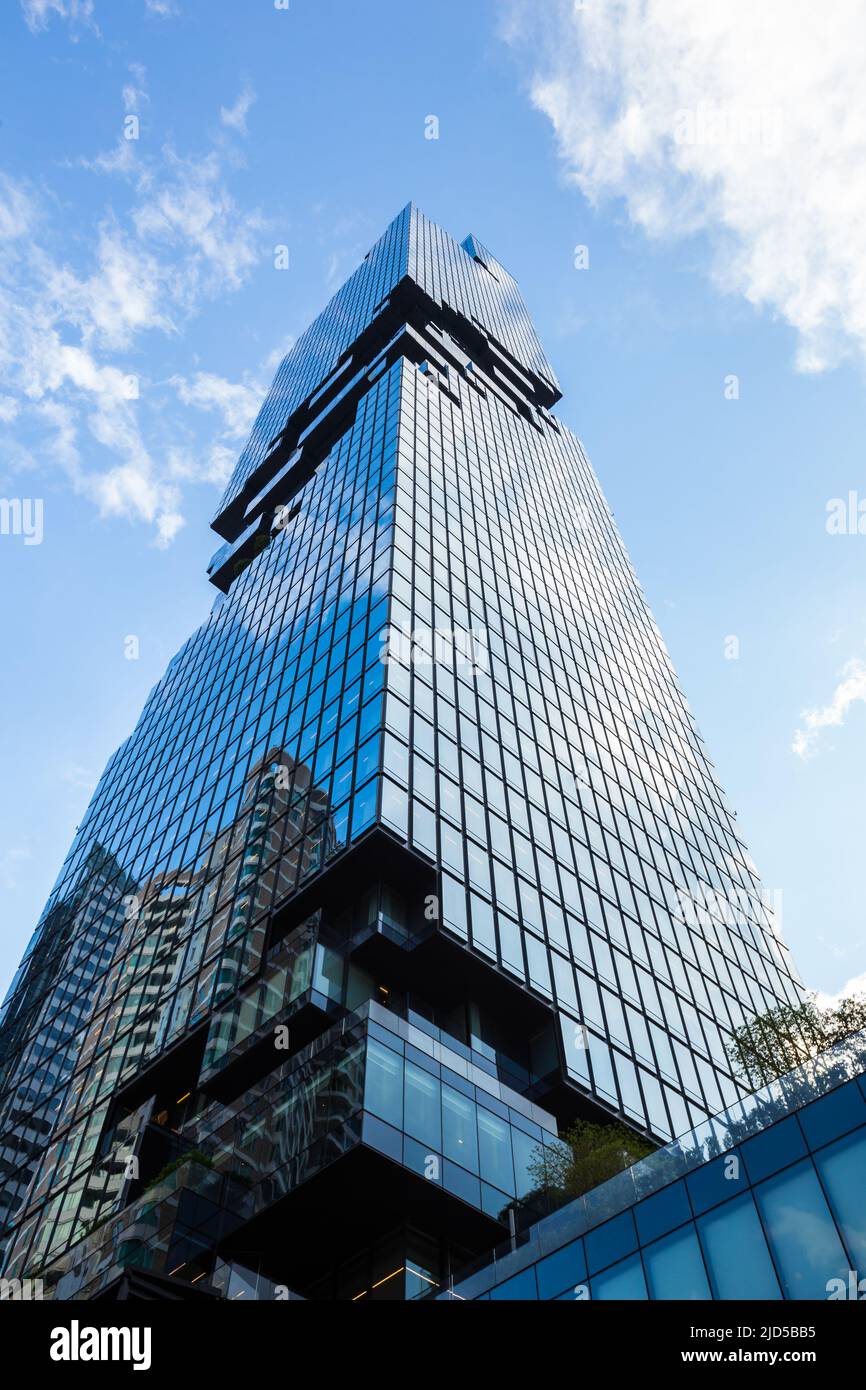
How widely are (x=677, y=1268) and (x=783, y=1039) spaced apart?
1135 inches

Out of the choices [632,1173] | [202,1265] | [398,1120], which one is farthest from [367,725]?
[632,1173]

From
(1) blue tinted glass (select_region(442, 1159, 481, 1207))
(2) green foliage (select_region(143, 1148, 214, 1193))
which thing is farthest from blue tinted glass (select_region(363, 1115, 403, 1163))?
(2) green foliage (select_region(143, 1148, 214, 1193))

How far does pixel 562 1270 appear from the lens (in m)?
23.3

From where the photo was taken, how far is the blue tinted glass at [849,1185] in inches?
728

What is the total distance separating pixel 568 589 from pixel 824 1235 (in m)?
60.0

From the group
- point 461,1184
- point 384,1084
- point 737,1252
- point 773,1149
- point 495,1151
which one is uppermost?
point 384,1084

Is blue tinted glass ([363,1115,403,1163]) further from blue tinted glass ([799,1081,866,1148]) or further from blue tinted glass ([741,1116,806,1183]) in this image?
blue tinted glass ([799,1081,866,1148])

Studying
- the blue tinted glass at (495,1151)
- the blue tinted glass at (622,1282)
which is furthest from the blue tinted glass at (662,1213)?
the blue tinted glass at (495,1151)

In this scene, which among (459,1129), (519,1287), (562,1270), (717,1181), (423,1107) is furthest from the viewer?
(459,1129)

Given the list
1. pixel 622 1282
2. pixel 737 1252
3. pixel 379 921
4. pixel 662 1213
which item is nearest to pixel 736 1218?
pixel 737 1252

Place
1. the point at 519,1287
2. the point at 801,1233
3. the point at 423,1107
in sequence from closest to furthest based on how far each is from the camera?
the point at 801,1233, the point at 519,1287, the point at 423,1107

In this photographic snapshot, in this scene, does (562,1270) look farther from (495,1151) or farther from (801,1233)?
(495,1151)
